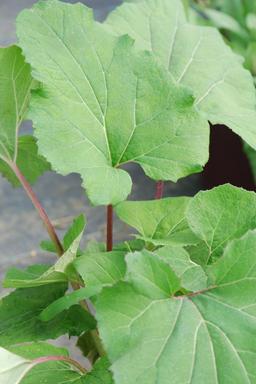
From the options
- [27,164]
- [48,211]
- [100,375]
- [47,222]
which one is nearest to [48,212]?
[48,211]

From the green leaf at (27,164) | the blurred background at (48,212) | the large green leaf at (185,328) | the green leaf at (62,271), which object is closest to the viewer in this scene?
the large green leaf at (185,328)

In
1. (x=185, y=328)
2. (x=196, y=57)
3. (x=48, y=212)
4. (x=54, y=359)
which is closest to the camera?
(x=185, y=328)

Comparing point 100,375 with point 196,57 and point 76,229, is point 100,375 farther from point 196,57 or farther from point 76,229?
point 196,57

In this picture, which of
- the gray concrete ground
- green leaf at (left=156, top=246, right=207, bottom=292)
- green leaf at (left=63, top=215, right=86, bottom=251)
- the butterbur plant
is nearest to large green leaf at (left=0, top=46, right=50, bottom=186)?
the butterbur plant

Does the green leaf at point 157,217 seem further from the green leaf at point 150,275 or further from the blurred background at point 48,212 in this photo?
the blurred background at point 48,212

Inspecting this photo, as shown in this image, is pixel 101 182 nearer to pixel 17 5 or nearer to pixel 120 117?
pixel 120 117

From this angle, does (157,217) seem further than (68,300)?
Yes

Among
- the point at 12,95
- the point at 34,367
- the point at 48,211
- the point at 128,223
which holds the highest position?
the point at 12,95

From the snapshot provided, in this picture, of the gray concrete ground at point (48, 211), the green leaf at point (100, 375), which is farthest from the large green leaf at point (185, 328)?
the gray concrete ground at point (48, 211)
